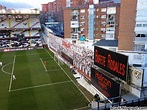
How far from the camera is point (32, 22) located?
188ft

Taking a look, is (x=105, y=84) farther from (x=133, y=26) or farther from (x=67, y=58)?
(x=67, y=58)

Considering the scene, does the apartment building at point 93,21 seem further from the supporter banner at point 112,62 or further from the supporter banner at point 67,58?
the supporter banner at point 112,62

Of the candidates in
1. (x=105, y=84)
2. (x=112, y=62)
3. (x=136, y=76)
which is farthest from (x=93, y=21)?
(x=136, y=76)

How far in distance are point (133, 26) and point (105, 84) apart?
519 inches

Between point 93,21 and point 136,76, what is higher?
point 93,21

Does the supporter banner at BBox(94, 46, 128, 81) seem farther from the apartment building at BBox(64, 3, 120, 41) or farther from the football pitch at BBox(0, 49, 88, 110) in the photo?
the apartment building at BBox(64, 3, 120, 41)

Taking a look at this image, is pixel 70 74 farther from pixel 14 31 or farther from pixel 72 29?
pixel 14 31

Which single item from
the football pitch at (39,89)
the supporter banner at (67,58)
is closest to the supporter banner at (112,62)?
the football pitch at (39,89)

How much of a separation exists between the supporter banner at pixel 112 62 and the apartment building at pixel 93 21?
24138 millimetres

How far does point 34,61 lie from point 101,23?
1975cm

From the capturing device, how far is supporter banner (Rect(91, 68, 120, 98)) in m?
12.4

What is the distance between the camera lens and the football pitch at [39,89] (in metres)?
15.9

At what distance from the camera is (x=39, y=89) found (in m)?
19.4

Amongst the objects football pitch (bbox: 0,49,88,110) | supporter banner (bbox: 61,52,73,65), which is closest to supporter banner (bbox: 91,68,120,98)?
football pitch (bbox: 0,49,88,110)
